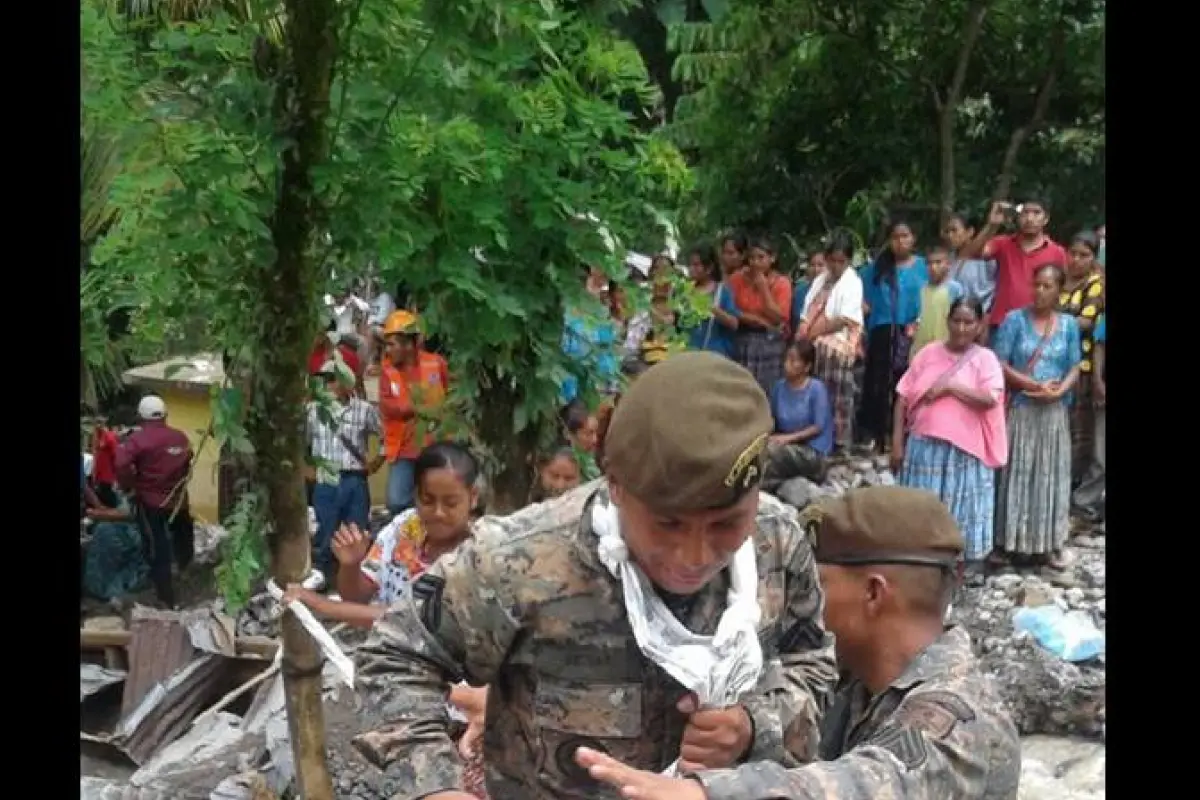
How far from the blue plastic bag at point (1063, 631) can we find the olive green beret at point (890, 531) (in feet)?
14.6

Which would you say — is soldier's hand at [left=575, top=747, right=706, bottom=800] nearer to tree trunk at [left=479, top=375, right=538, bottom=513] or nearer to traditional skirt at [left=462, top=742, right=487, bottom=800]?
traditional skirt at [left=462, top=742, right=487, bottom=800]

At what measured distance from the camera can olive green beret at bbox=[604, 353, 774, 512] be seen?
6.94ft

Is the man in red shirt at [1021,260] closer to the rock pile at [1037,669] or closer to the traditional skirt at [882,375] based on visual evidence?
the traditional skirt at [882,375]

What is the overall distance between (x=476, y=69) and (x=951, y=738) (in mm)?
2172

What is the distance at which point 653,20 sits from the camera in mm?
17250

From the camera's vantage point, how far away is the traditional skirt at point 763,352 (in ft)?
31.4

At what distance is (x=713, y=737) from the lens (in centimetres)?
236

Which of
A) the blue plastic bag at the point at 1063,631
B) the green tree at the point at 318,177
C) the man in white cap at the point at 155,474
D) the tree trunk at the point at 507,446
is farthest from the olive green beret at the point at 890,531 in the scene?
the man in white cap at the point at 155,474

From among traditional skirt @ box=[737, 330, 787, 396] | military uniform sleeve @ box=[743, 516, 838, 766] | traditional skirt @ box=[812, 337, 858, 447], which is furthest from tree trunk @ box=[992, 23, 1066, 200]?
military uniform sleeve @ box=[743, 516, 838, 766]

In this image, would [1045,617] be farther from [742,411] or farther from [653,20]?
[653,20]

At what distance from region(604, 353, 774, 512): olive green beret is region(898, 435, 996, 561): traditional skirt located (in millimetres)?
5812

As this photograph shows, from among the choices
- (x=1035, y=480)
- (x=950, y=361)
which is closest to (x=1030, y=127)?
(x=1035, y=480)

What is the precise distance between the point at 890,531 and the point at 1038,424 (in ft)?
19.8

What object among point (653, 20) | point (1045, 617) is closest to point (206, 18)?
point (1045, 617)
